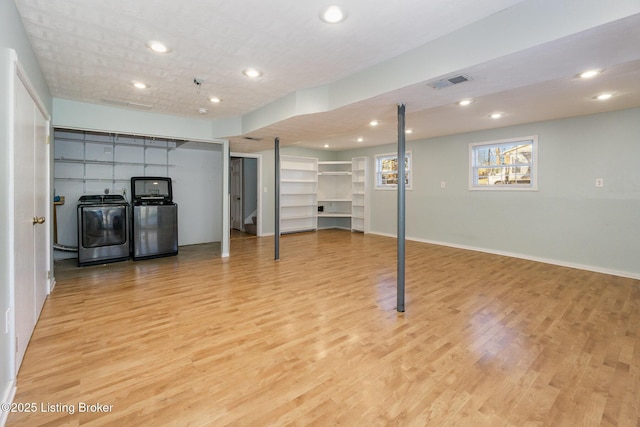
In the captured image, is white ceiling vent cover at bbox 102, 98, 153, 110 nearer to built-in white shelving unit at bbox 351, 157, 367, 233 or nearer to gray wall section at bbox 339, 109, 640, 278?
built-in white shelving unit at bbox 351, 157, 367, 233

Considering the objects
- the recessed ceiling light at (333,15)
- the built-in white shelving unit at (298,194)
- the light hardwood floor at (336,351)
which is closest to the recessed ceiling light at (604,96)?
the light hardwood floor at (336,351)

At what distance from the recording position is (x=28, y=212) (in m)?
2.37

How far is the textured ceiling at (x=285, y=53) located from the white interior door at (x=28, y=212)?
679mm

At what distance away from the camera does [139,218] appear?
506 centimetres

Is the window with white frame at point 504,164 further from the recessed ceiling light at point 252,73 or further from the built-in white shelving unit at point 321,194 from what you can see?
the recessed ceiling light at point 252,73

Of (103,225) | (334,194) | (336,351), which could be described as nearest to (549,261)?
(336,351)

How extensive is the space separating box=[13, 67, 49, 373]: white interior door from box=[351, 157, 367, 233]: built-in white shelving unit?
6.63 meters

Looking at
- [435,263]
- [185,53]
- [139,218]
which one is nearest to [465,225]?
[435,263]

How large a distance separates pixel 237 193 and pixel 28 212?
6.37 meters

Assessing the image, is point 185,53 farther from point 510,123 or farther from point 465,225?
point 465,225

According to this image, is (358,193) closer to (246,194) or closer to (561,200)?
(246,194)

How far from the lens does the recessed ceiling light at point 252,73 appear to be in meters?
3.07

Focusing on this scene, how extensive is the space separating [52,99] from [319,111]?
11.8 ft

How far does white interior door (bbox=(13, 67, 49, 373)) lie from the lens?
2.03 metres
